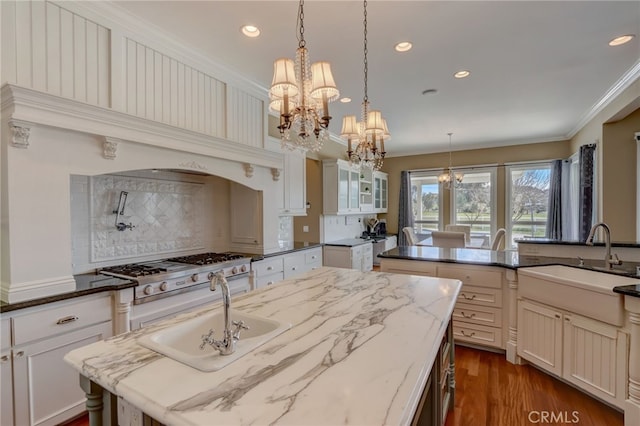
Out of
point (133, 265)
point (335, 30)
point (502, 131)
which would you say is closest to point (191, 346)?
point (133, 265)

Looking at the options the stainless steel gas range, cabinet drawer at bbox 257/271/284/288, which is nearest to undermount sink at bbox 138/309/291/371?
the stainless steel gas range

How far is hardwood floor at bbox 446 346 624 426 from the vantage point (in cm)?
195

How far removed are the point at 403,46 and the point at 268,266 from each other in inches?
102

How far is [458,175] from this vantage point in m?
6.19

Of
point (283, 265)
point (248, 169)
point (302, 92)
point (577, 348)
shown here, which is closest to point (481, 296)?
point (577, 348)

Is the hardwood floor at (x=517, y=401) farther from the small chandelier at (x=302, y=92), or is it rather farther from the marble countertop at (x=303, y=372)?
the small chandelier at (x=302, y=92)

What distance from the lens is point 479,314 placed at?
9.21 feet

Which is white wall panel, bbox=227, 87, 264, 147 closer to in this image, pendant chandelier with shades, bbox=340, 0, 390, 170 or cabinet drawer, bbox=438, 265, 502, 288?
pendant chandelier with shades, bbox=340, 0, 390, 170

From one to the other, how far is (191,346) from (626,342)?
258 cm

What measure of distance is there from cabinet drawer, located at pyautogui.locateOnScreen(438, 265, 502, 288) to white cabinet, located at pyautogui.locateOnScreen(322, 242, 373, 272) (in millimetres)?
2080

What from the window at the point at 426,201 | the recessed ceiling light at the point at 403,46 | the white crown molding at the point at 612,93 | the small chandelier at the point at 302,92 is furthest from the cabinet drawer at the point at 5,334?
the window at the point at 426,201

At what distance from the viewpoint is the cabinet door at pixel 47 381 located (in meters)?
1.67

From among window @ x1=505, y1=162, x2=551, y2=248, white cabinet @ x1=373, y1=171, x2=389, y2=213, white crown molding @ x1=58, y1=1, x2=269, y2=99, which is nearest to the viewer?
white crown molding @ x1=58, y1=1, x2=269, y2=99

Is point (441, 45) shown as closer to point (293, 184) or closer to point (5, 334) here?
point (293, 184)
